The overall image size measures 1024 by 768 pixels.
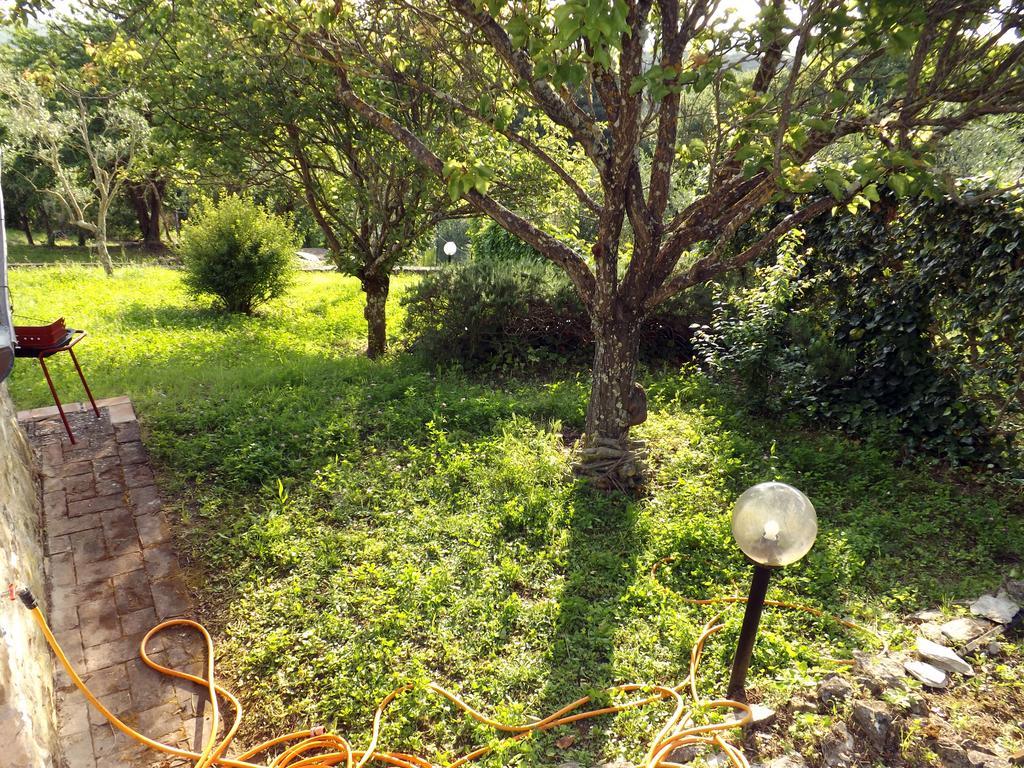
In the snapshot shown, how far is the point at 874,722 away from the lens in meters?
2.55

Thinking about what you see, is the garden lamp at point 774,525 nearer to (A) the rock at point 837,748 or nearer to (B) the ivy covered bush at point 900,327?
(A) the rock at point 837,748

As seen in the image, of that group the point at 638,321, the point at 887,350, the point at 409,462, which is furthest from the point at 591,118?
the point at 887,350

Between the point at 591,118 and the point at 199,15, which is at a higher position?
the point at 199,15

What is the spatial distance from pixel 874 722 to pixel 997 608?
1394 millimetres

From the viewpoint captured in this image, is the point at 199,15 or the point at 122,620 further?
the point at 199,15

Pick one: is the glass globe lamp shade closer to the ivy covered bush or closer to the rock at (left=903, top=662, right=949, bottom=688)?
the rock at (left=903, top=662, right=949, bottom=688)

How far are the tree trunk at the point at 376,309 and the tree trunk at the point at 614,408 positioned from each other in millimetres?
4374

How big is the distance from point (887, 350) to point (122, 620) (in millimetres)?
5911

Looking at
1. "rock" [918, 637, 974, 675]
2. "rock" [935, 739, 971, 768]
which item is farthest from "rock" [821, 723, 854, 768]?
"rock" [918, 637, 974, 675]

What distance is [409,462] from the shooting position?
4820mm

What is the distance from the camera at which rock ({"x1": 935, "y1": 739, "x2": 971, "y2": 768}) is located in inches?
95.7

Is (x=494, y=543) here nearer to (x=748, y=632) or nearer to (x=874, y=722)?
(x=748, y=632)

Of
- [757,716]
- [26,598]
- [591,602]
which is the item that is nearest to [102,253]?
[26,598]

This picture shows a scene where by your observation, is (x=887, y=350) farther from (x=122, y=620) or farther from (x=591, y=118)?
(x=122, y=620)
